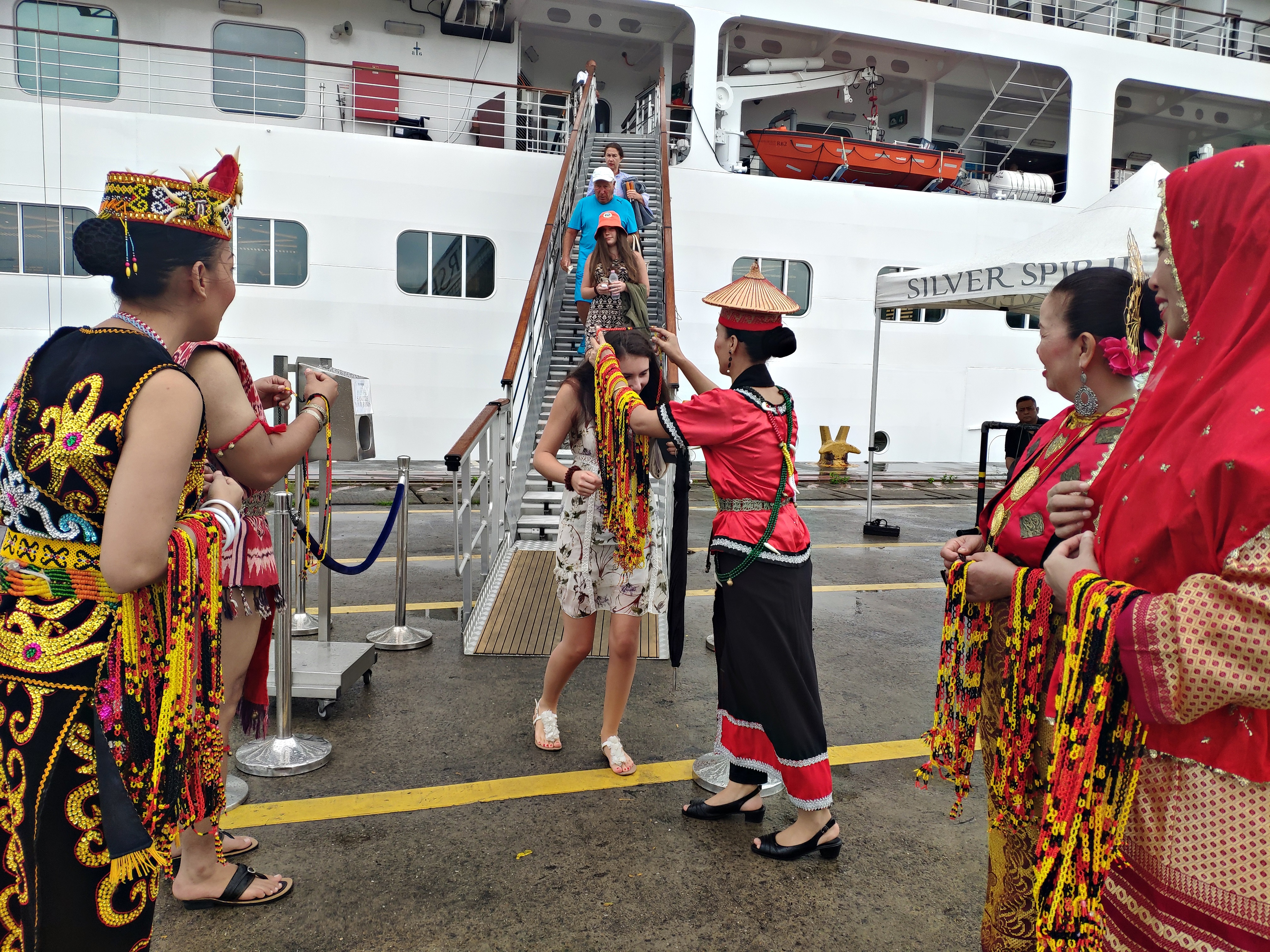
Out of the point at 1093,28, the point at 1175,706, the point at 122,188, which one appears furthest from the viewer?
the point at 1093,28

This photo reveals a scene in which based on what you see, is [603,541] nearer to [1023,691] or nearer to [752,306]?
[752,306]

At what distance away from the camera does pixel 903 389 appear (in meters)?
13.3

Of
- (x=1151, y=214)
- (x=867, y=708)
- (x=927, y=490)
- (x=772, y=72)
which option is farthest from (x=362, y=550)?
(x=772, y=72)

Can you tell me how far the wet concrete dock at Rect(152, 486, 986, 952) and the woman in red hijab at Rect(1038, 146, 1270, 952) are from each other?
4.00 feet

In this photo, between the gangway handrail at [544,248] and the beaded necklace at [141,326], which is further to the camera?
the gangway handrail at [544,248]

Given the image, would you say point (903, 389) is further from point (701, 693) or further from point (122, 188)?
point (122, 188)

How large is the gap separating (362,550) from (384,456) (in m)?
5.26

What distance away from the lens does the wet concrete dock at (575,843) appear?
92.7 inches

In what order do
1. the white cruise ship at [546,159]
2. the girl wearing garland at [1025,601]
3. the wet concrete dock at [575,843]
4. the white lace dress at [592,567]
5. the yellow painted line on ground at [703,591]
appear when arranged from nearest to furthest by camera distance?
the girl wearing garland at [1025,601] → the wet concrete dock at [575,843] → the white lace dress at [592,567] → the yellow painted line on ground at [703,591] → the white cruise ship at [546,159]

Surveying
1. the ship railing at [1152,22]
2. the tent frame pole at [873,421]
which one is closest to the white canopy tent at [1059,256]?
the tent frame pole at [873,421]

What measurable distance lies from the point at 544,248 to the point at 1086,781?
7137mm

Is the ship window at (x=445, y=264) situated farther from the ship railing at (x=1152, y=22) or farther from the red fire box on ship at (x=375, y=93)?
the ship railing at (x=1152, y=22)

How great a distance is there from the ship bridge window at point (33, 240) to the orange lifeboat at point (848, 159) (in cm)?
955

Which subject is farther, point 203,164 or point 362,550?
point 203,164
